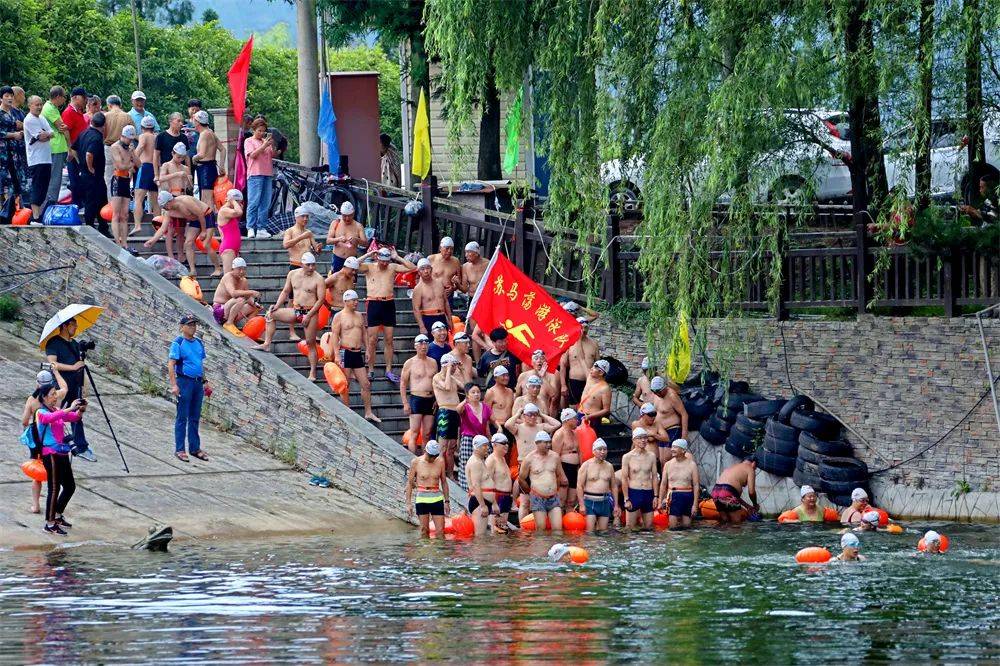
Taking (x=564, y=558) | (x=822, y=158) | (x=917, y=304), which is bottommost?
(x=564, y=558)

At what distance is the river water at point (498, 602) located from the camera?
1294cm

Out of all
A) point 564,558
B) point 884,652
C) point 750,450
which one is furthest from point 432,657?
point 750,450

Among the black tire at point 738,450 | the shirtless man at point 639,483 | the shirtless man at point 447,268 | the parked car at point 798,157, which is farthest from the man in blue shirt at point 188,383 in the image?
the black tire at point 738,450

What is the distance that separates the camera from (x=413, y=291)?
81.6 ft

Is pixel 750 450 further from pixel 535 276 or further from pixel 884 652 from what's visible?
pixel 884 652

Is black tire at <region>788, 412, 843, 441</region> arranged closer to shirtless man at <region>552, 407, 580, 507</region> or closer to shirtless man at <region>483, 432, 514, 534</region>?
shirtless man at <region>552, 407, 580, 507</region>

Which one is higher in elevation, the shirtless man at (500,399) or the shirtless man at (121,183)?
the shirtless man at (121,183)

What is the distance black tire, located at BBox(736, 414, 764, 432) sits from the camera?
76.9ft

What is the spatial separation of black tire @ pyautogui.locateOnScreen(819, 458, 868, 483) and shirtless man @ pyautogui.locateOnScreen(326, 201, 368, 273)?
23.8ft

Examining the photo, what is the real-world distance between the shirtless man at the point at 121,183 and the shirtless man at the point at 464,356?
19.1 feet

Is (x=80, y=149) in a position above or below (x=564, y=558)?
above

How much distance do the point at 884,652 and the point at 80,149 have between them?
1643cm

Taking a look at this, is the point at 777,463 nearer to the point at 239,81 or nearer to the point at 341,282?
the point at 341,282

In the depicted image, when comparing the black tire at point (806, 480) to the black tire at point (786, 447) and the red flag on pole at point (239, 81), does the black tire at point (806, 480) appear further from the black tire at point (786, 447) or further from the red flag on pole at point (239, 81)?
the red flag on pole at point (239, 81)
